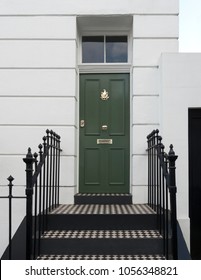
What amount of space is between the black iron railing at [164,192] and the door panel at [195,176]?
605 mm

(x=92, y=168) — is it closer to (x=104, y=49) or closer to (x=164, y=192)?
(x=164, y=192)

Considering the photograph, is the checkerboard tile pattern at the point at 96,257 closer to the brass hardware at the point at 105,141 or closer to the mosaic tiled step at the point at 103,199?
the mosaic tiled step at the point at 103,199

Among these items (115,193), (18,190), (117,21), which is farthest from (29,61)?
(115,193)

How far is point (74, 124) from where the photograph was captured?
5.91 m

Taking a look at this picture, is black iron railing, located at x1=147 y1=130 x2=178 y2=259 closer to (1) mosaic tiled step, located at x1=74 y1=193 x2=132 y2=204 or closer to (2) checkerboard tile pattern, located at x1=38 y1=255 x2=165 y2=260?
(2) checkerboard tile pattern, located at x1=38 y1=255 x2=165 y2=260

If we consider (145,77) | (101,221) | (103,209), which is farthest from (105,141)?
(101,221)

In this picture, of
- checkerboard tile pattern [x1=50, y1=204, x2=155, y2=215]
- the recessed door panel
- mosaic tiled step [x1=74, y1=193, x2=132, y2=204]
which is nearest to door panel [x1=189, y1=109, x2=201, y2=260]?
checkerboard tile pattern [x1=50, y1=204, x2=155, y2=215]

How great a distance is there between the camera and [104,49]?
646 cm

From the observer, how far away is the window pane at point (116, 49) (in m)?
6.43

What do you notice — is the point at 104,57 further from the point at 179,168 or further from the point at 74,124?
the point at 179,168

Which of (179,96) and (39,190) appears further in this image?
(179,96)

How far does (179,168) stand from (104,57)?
91.1 inches

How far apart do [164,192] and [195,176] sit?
112cm

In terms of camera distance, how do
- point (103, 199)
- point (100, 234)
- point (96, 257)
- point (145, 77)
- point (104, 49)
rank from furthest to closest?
1. point (104, 49)
2. point (145, 77)
3. point (103, 199)
4. point (100, 234)
5. point (96, 257)
